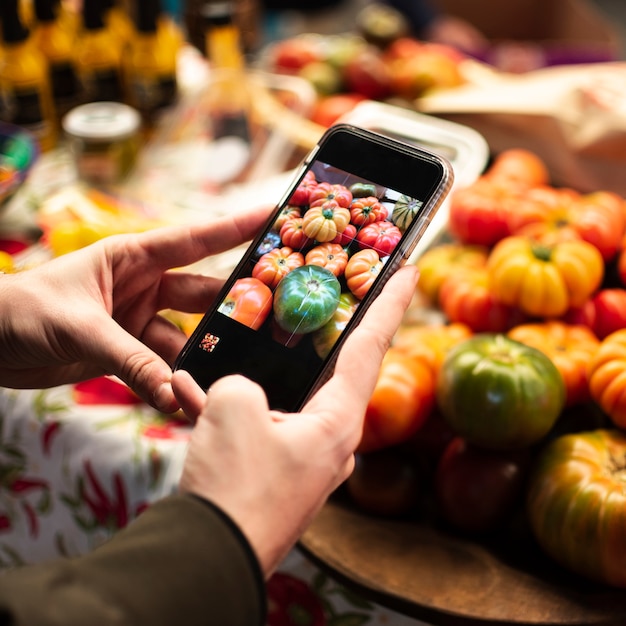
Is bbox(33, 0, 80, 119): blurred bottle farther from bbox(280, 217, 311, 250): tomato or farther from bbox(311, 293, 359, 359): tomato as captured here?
bbox(311, 293, 359, 359): tomato

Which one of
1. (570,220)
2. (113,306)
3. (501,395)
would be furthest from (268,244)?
(570,220)

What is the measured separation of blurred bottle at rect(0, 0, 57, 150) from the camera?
1268 mm

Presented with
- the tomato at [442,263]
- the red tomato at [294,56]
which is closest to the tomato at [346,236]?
the tomato at [442,263]

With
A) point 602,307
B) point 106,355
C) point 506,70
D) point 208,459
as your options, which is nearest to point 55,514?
point 106,355

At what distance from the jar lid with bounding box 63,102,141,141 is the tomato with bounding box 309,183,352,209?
0.67 meters

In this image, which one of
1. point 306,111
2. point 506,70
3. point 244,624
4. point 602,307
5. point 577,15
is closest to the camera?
point 244,624

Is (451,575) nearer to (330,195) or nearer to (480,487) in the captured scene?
(480,487)

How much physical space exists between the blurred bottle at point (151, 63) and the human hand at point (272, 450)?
0.97m

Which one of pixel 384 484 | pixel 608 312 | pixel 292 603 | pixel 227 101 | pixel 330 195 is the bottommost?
pixel 292 603

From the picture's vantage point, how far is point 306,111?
4.59 ft

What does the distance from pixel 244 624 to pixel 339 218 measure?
37 centimetres

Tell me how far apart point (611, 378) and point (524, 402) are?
102 mm

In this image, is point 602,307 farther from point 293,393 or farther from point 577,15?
point 577,15

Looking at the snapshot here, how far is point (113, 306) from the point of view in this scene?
0.75 m
